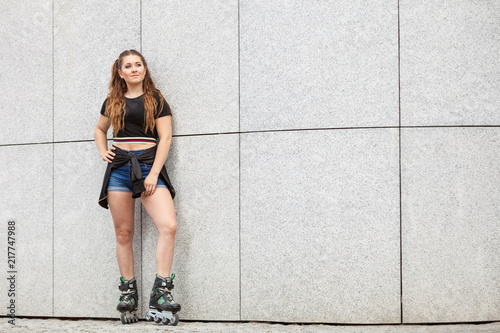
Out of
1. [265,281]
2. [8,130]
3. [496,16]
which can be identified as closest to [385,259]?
[265,281]

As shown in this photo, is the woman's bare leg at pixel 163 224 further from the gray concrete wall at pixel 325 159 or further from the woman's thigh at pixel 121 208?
the gray concrete wall at pixel 325 159

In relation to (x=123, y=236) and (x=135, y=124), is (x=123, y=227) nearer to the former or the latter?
(x=123, y=236)

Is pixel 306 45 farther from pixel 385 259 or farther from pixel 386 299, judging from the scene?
pixel 386 299

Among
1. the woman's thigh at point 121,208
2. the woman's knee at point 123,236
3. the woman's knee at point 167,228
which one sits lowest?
the woman's knee at point 123,236

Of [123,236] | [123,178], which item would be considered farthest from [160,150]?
[123,236]

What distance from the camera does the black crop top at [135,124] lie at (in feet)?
14.3

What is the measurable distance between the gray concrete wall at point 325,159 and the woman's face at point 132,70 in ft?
1.01

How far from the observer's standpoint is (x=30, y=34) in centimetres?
508

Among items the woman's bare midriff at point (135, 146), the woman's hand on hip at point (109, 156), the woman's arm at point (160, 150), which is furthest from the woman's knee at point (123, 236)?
the woman's bare midriff at point (135, 146)

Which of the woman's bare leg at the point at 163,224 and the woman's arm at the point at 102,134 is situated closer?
the woman's bare leg at the point at 163,224

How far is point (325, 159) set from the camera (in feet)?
14.1

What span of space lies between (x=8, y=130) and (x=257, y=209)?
9.19 feet

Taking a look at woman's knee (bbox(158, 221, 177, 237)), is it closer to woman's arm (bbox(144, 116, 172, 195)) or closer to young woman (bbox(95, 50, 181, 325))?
young woman (bbox(95, 50, 181, 325))

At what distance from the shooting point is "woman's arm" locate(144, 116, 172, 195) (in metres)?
4.29
